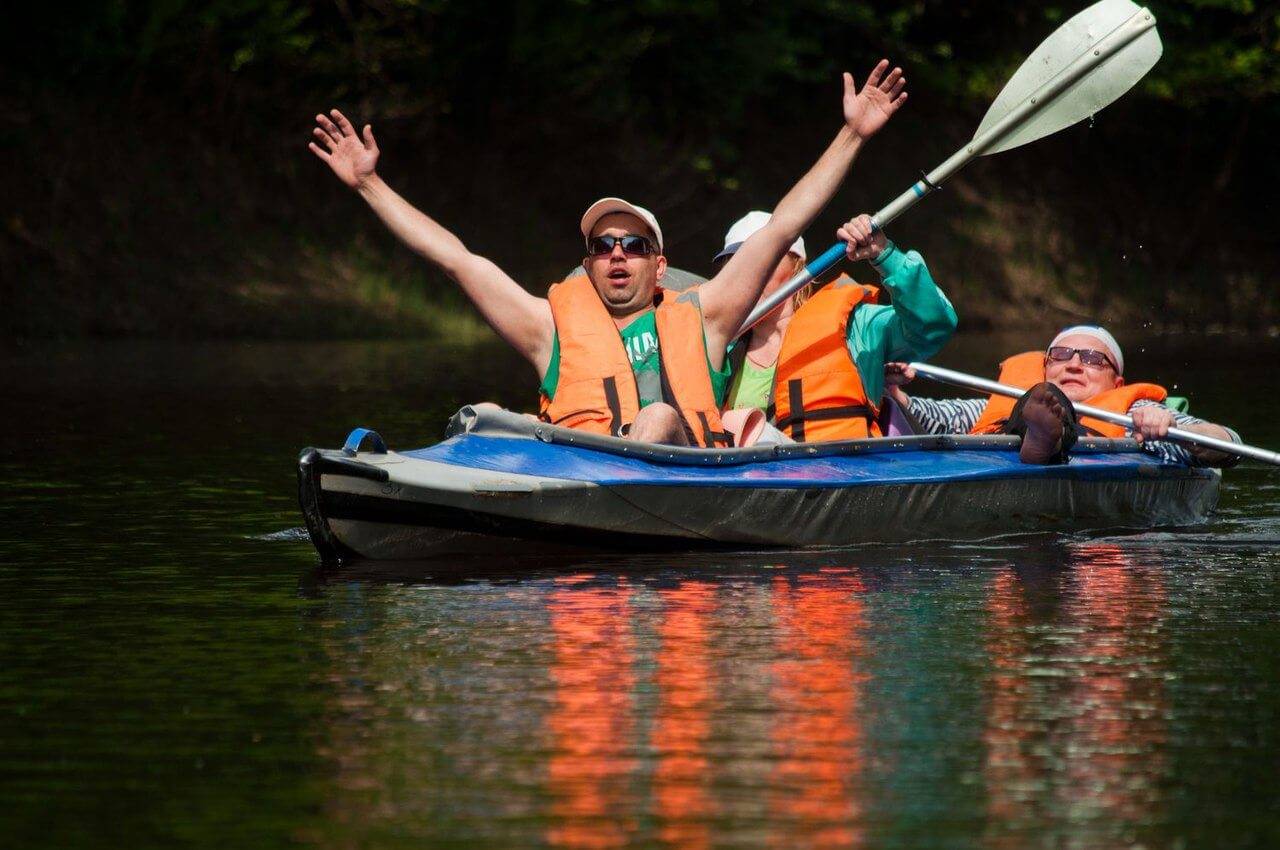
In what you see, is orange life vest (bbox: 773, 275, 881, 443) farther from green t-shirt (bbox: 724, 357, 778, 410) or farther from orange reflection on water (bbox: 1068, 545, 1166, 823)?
orange reflection on water (bbox: 1068, 545, 1166, 823)

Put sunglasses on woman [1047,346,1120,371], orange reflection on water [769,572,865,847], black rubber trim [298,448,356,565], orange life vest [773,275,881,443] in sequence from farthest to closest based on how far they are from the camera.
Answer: sunglasses on woman [1047,346,1120,371], orange life vest [773,275,881,443], black rubber trim [298,448,356,565], orange reflection on water [769,572,865,847]

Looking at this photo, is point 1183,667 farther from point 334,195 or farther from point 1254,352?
point 334,195

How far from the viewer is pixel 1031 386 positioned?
1072cm

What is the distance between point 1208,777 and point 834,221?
23183 mm

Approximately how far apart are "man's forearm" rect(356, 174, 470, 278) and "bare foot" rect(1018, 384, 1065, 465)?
221 centimetres

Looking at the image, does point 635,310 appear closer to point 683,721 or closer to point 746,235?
point 746,235

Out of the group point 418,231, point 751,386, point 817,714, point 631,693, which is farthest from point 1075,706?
point 751,386

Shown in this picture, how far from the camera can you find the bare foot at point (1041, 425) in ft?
31.1

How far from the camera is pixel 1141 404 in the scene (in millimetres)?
10336

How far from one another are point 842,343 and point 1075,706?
4.05m

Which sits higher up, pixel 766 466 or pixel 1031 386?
pixel 1031 386

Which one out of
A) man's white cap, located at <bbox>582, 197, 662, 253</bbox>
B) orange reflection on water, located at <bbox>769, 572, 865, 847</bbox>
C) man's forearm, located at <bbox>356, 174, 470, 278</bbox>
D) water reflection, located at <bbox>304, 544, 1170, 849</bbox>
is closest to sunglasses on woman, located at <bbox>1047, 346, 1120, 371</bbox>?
man's white cap, located at <bbox>582, 197, 662, 253</bbox>

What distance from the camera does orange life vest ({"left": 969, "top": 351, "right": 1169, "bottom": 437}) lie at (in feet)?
34.4

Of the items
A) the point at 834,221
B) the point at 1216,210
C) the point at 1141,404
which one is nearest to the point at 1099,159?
the point at 1216,210
